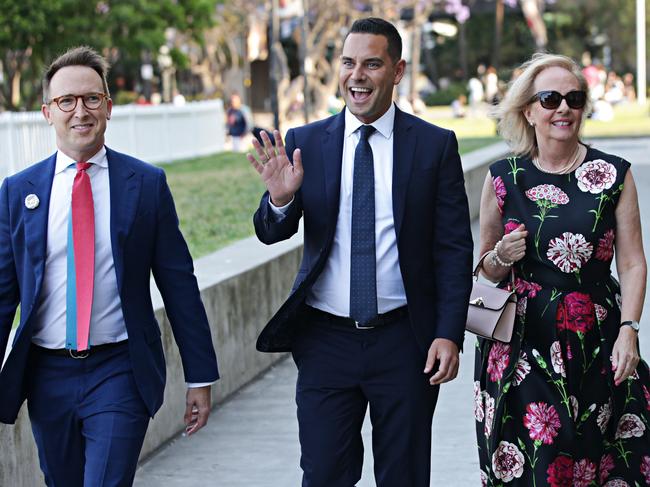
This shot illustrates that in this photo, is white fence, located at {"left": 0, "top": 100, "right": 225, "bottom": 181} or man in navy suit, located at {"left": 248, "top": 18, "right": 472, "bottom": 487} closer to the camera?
man in navy suit, located at {"left": 248, "top": 18, "right": 472, "bottom": 487}

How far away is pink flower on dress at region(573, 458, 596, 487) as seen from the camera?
4.48m

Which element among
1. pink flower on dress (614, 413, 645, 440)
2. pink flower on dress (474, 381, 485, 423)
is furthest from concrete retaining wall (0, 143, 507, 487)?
pink flower on dress (614, 413, 645, 440)

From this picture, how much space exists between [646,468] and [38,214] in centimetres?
225

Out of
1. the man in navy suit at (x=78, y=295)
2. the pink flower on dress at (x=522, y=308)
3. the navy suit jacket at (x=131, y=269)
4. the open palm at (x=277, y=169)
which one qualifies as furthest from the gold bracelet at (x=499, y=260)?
the man in navy suit at (x=78, y=295)

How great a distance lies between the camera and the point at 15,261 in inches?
159

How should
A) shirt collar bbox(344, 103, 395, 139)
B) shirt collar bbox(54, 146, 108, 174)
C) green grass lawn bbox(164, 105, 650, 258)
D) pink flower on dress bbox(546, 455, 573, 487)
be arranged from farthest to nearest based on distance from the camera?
1. green grass lawn bbox(164, 105, 650, 258)
2. pink flower on dress bbox(546, 455, 573, 487)
3. shirt collar bbox(344, 103, 395, 139)
4. shirt collar bbox(54, 146, 108, 174)

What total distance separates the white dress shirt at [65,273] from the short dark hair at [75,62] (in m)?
0.24

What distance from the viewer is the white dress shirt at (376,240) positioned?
4.23 meters

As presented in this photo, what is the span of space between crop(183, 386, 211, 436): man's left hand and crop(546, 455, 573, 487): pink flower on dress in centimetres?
119

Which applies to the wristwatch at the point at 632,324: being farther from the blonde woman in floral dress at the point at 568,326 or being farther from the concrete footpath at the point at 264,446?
the concrete footpath at the point at 264,446

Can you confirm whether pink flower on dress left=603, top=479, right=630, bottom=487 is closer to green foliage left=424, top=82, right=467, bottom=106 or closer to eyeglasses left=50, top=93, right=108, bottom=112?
eyeglasses left=50, top=93, right=108, bottom=112

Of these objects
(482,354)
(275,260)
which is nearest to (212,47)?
(275,260)

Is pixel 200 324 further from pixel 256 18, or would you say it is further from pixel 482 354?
pixel 256 18

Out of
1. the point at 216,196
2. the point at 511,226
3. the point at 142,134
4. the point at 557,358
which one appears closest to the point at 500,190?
the point at 511,226
